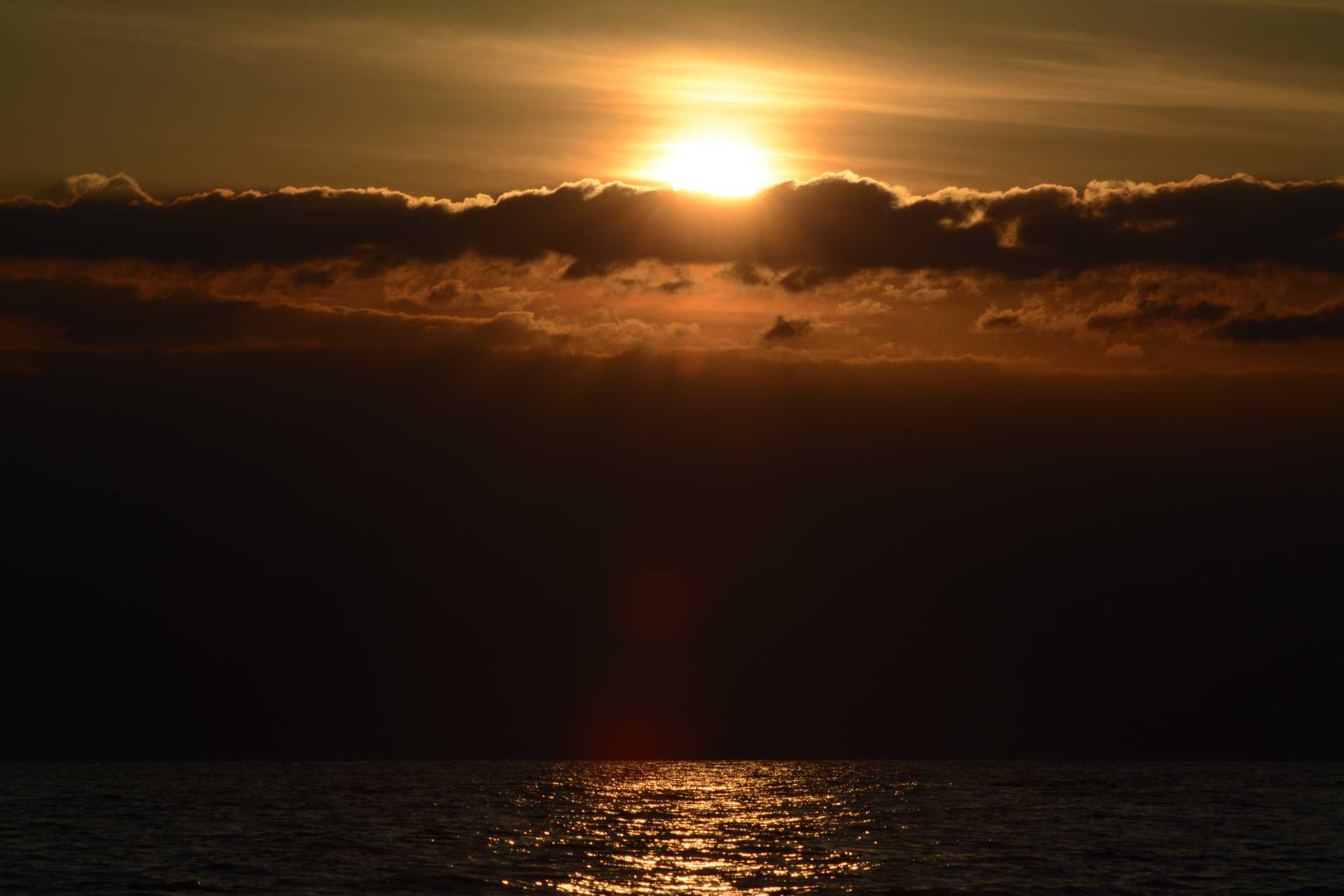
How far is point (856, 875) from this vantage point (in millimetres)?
85625

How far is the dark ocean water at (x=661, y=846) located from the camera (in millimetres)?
81750

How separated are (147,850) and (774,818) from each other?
55.9 meters

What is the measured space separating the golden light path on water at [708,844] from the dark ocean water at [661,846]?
12.2 inches

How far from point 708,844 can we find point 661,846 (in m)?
3.58

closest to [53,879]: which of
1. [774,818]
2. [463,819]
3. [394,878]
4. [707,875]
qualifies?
[394,878]

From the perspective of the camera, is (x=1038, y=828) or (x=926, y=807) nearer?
(x=1038, y=828)

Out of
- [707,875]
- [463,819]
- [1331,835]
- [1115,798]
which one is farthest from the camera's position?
[1115,798]

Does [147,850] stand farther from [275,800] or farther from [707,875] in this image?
[275,800]

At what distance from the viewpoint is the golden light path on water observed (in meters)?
82.9

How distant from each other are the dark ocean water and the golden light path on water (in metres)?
0.31

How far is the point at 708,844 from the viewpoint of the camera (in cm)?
10712

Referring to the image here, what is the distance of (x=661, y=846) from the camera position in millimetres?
105375

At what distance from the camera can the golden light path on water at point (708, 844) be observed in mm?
82875

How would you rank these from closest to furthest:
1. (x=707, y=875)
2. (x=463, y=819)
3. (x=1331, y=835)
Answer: (x=707, y=875) < (x=1331, y=835) < (x=463, y=819)
